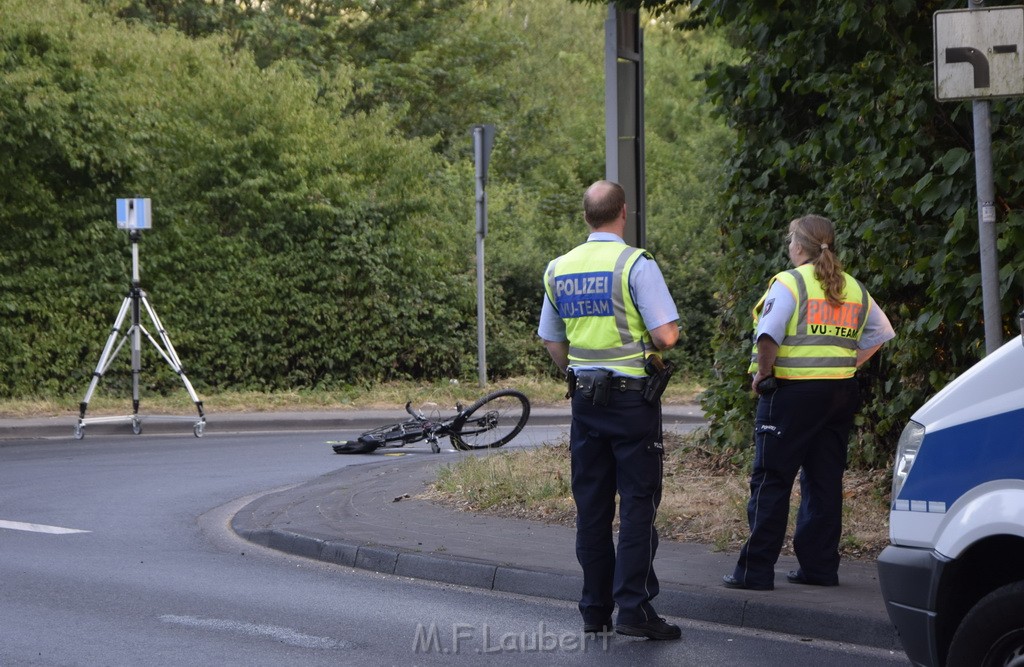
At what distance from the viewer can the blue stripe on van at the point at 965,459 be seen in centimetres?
410

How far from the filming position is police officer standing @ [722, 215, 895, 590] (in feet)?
21.8

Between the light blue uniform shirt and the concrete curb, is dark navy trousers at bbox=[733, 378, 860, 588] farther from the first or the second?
the light blue uniform shirt

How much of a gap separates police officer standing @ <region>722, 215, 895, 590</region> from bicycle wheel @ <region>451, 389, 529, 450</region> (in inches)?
305

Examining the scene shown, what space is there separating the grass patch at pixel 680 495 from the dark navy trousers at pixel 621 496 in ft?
5.75

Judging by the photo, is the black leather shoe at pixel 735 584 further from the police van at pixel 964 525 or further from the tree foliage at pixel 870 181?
the police van at pixel 964 525

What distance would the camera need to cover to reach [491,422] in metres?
14.7

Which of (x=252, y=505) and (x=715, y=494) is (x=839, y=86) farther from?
(x=252, y=505)

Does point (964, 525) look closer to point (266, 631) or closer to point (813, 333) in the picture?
point (813, 333)

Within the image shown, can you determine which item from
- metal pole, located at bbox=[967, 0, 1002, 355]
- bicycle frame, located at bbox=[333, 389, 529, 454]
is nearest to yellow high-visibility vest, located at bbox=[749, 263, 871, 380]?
metal pole, located at bbox=[967, 0, 1002, 355]

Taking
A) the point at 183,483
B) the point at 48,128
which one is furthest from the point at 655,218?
the point at 183,483

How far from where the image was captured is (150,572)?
26.9 ft

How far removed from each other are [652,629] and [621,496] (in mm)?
598

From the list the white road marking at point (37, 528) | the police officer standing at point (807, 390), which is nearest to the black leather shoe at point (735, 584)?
the police officer standing at point (807, 390)

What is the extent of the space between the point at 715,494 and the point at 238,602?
3431mm
